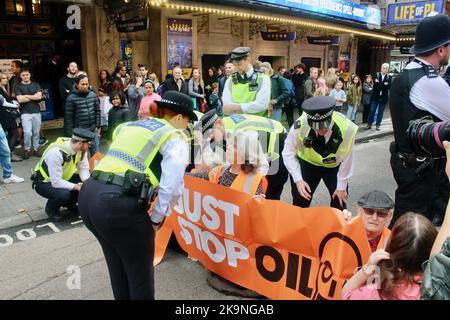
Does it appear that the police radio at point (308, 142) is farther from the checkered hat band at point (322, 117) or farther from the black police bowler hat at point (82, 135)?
the black police bowler hat at point (82, 135)

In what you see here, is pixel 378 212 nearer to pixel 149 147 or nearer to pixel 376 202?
pixel 376 202

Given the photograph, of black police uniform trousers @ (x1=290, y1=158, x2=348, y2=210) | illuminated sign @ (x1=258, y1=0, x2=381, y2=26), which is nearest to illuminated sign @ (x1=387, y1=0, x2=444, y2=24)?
illuminated sign @ (x1=258, y1=0, x2=381, y2=26)

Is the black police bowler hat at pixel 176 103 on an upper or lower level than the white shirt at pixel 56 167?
upper

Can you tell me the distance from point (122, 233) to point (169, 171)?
1.48 ft

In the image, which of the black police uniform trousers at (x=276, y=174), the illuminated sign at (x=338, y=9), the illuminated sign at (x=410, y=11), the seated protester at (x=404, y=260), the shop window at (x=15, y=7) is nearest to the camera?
the seated protester at (x=404, y=260)

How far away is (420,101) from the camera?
2783 millimetres

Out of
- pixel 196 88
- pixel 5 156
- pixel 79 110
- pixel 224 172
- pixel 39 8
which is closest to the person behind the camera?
pixel 224 172

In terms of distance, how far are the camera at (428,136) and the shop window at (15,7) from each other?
10.1 metres

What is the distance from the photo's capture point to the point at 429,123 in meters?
2.08

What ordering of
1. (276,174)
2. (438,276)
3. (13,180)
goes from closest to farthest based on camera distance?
1. (438,276)
2. (276,174)
3. (13,180)

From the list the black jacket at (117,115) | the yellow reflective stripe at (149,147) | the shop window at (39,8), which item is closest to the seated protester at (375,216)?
the yellow reflective stripe at (149,147)

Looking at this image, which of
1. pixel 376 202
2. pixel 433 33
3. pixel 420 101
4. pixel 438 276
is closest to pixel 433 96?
pixel 420 101

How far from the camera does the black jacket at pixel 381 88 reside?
11.6m

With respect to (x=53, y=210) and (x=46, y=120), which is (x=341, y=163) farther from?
(x=46, y=120)
